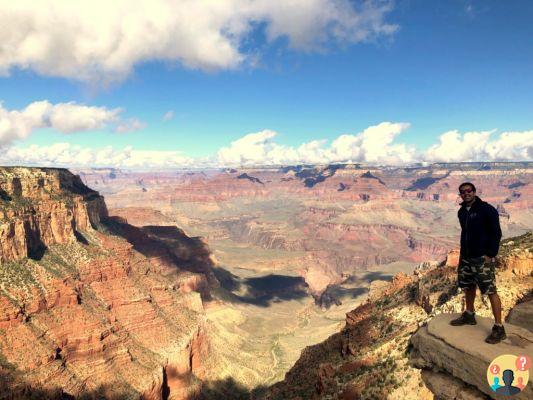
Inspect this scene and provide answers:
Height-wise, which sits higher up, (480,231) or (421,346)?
(480,231)

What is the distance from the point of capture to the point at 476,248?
1578cm

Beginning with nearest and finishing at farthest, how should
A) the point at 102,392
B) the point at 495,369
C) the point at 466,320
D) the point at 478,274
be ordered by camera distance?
the point at 495,369
the point at 478,274
the point at 466,320
the point at 102,392

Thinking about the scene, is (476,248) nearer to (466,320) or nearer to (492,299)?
(492,299)

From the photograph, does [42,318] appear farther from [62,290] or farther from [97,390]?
[97,390]

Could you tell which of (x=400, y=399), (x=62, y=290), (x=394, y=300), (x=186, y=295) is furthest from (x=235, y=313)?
(x=400, y=399)

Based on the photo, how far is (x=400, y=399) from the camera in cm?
2120

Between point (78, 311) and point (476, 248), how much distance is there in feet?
248

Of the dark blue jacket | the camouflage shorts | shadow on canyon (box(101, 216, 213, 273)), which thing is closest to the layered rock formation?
shadow on canyon (box(101, 216, 213, 273))

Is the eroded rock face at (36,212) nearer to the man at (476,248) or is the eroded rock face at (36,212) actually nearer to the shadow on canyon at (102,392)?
the shadow on canyon at (102,392)

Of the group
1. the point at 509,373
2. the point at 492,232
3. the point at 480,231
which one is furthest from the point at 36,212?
the point at 509,373

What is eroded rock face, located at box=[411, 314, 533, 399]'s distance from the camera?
1364 cm

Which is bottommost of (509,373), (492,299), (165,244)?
(165,244)

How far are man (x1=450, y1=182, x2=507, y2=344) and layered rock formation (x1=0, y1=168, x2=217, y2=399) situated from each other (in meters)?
61.3

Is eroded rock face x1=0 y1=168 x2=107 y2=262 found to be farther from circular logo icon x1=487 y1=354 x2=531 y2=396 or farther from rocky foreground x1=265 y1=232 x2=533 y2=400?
circular logo icon x1=487 y1=354 x2=531 y2=396
